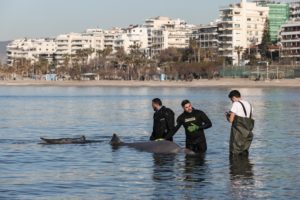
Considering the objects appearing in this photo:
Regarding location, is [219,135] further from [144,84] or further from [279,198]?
[144,84]

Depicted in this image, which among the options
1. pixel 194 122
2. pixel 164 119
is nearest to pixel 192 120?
pixel 194 122

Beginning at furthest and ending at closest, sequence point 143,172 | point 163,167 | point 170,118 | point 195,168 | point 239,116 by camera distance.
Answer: point 170,118, point 163,167, point 195,168, point 143,172, point 239,116

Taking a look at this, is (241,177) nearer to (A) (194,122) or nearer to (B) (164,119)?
(A) (194,122)

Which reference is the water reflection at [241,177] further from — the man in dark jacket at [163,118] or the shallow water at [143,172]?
the man in dark jacket at [163,118]

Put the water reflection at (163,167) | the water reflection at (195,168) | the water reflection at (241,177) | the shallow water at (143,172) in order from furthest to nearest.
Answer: the water reflection at (163,167)
the water reflection at (195,168)
the shallow water at (143,172)
the water reflection at (241,177)

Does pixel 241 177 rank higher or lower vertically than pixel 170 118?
lower

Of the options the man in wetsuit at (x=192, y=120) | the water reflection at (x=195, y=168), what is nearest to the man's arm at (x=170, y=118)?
the water reflection at (x=195, y=168)

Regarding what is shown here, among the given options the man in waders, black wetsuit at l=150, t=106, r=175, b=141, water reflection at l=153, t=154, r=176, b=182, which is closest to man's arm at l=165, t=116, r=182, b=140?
black wetsuit at l=150, t=106, r=175, b=141

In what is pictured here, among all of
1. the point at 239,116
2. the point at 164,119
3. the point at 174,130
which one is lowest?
the point at 174,130

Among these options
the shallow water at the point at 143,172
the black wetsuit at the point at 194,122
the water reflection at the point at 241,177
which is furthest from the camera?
the black wetsuit at the point at 194,122

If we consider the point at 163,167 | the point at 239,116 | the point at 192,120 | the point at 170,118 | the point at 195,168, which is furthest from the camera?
the point at 170,118

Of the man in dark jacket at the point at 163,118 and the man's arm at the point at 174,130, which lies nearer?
the man's arm at the point at 174,130

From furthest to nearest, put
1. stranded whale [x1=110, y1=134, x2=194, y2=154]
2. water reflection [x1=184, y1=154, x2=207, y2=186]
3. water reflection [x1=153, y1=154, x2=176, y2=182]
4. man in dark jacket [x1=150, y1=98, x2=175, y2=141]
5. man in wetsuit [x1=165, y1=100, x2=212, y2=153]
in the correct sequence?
stranded whale [x1=110, y1=134, x2=194, y2=154]
man in dark jacket [x1=150, y1=98, x2=175, y2=141]
man in wetsuit [x1=165, y1=100, x2=212, y2=153]
water reflection [x1=153, y1=154, x2=176, y2=182]
water reflection [x1=184, y1=154, x2=207, y2=186]

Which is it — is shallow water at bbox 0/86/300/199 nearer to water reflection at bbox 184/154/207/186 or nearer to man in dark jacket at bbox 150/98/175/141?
water reflection at bbox 184/154/207/186
